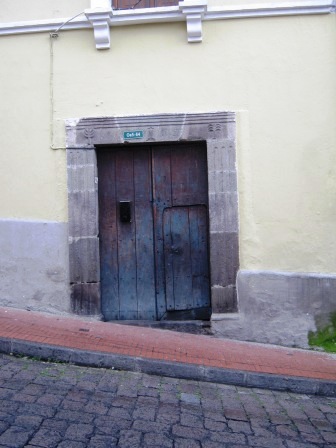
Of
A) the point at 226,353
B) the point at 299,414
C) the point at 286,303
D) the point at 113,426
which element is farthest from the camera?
the point at 286,303

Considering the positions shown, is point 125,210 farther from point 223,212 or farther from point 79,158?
point 223,212

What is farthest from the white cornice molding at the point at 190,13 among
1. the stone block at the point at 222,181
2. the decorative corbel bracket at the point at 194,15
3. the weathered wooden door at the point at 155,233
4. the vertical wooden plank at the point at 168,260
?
the vertical wooden plank at the point at 168,260

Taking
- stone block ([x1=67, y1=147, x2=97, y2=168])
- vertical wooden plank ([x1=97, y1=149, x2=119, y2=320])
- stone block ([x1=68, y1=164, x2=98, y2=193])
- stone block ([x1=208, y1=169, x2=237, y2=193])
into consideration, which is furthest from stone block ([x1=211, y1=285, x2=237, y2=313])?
stone block ([x1=67, y1=147, x2=97, y2=168])

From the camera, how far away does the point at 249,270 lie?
5.81 meters

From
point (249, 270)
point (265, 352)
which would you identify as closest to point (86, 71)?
point (249, 270)

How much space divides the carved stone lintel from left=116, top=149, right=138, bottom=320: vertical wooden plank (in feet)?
4.48

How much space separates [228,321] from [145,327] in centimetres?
104

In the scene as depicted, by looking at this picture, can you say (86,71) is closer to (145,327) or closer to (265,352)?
(145,327)

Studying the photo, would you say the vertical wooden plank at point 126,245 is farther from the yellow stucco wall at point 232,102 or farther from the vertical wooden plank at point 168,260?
the yellow stucco wall at point 232,102

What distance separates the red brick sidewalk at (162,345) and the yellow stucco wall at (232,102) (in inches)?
42.0

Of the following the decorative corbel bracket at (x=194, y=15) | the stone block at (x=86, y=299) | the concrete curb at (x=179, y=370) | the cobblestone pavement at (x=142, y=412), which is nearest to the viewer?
the cobblestone pavement at (x=142, y=412)

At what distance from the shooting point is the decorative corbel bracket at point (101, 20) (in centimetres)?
578

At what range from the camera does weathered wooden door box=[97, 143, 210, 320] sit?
6.11 metres

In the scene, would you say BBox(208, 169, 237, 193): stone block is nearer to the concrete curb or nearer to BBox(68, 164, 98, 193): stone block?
BBox(68, 164, 98, 193): stone block
